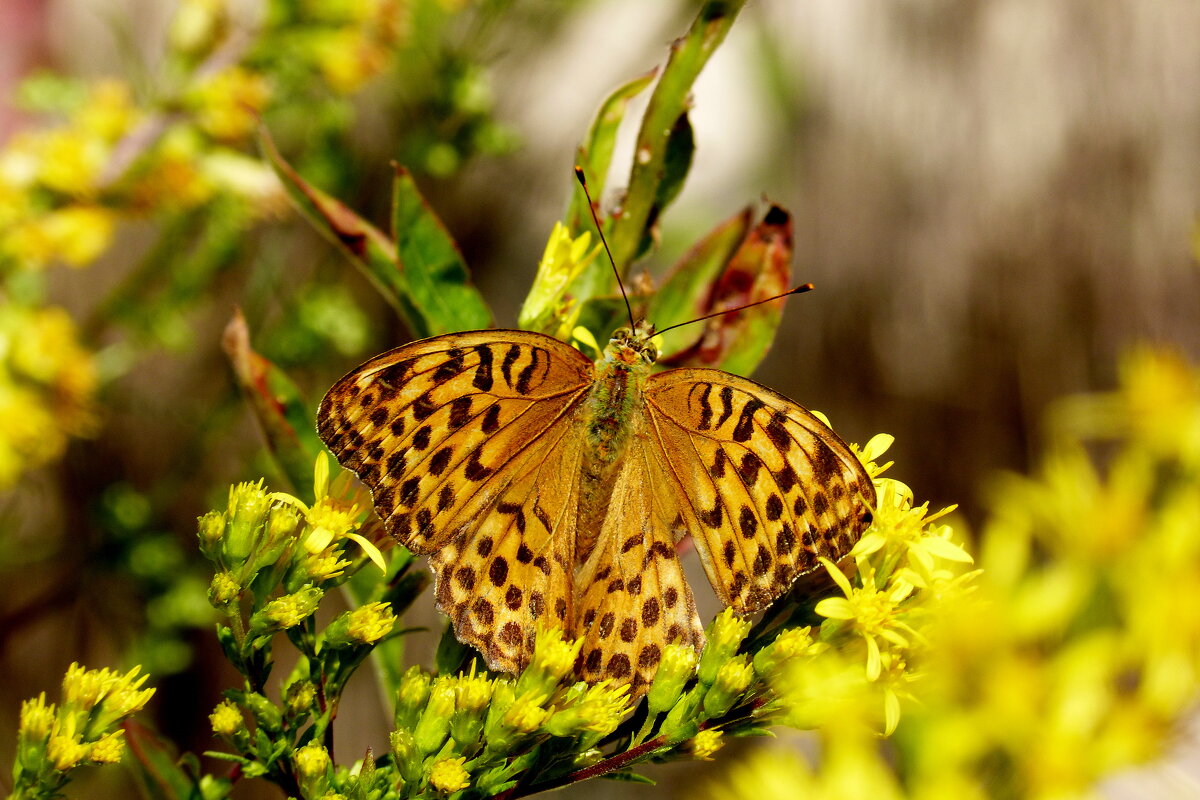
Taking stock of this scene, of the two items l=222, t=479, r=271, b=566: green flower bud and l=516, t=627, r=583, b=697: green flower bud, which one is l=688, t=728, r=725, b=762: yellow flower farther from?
l=222, t=479, r=271, b=566: green flower bud

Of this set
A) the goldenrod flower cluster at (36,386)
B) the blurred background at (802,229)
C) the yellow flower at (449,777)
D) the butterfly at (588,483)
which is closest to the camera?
the yellow flower at (449,777)

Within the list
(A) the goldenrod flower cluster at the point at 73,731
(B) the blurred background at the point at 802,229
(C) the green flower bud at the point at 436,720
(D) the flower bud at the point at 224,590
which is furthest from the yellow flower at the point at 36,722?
(B) the blurred background at the point at 802,229

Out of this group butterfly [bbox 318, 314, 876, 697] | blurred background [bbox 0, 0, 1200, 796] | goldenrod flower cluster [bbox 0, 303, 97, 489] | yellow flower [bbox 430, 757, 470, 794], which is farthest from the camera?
blurred background [bbox 0, 0, 1200, 796]

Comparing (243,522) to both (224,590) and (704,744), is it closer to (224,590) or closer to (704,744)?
(224,590)

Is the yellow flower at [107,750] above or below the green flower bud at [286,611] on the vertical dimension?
below

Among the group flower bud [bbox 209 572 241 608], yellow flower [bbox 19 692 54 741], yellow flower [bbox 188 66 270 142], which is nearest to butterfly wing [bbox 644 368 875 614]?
flower bud [bbox 209 572 241 608]

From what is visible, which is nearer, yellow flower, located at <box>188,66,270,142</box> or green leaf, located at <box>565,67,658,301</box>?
green leaf, located at <box>565,67,658,301</box>

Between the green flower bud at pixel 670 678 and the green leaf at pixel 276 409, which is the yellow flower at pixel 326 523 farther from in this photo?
the green flower bud at pixel 670 678
